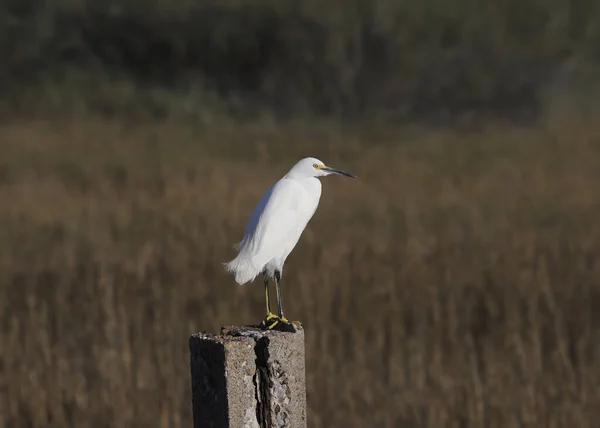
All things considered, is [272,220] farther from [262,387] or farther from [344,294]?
[344,294]

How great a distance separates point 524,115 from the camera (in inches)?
540

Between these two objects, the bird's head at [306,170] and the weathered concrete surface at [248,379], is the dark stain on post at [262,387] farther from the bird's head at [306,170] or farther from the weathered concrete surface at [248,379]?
the bird's head at [306,170]

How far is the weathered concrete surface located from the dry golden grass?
1764mm

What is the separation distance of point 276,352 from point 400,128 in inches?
491

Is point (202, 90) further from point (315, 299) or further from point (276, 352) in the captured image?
point (276, 352)

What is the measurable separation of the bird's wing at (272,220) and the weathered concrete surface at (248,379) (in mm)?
289

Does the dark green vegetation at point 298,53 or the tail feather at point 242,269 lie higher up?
the dark green vegetation at point 298,53

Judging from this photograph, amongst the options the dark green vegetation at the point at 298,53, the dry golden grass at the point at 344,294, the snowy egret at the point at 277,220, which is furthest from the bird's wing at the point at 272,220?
the dark green vegetation at the point at 298,53

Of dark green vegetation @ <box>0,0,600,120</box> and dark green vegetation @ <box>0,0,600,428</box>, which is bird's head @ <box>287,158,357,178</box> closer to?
dark green vegetation @ <box>0,0,600,428</box>

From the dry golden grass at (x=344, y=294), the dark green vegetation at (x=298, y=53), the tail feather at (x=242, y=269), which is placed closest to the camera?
the tail feather at (x=242, y=269)

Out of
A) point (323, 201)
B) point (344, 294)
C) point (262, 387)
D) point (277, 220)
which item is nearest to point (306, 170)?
point (277, 220)

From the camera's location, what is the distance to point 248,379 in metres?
1.61

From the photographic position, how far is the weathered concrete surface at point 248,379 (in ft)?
5.19

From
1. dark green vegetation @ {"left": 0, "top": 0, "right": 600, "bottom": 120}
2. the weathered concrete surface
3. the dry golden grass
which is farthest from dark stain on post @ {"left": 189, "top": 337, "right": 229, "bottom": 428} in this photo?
dark green vegetation @ {"left": 0, "top": 0, "right": 600, "bottom": 120}
